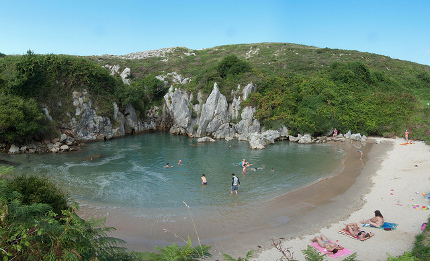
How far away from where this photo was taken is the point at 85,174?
22906 millimetres

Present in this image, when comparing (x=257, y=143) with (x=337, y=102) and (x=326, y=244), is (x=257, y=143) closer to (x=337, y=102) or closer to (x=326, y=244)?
(x=337, y=102)

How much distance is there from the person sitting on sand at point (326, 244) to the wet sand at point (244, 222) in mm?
1145

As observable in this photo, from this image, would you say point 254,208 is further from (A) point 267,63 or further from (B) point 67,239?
(A) point 267,63

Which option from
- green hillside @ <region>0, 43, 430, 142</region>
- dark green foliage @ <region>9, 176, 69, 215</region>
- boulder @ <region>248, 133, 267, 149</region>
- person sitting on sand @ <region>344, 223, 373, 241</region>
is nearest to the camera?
dark green foliage @ <region>9, 176, 69, 215</region>

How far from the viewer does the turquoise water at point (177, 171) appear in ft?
57.9

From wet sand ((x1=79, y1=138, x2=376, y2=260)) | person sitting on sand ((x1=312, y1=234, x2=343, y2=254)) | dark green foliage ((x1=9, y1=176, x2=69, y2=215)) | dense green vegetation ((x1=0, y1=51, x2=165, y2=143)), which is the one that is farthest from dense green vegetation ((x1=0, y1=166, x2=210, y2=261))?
dense green vegetation ((x1=0, y1=51, x2=165, y2=143))

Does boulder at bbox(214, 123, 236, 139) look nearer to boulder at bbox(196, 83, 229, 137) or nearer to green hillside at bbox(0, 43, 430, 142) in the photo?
boulder at bbox(196, 83, 229, 137)

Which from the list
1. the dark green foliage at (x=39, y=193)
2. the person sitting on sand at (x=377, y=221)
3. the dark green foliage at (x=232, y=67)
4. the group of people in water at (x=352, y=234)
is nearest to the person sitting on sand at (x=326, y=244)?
the group of people in water at (x=352, y=234)

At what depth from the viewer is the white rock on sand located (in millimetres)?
10154

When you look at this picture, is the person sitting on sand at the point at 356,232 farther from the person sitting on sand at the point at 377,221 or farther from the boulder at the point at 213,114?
the boulder at the point at 213,114

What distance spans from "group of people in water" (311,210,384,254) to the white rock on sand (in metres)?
0.26

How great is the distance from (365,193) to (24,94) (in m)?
41.5

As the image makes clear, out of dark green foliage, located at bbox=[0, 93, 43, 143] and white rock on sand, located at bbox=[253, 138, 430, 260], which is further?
dark green foliage, located at bbox=[0, 93, 43, 143]

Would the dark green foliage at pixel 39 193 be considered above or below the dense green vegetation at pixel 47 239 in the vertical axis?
below
